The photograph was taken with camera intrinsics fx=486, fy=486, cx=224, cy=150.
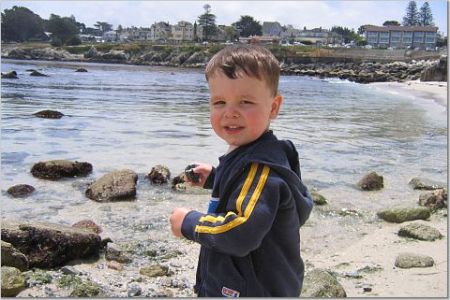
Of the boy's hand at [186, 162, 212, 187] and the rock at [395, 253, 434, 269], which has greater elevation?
the boy's hand at [186, 162, 212, 187]

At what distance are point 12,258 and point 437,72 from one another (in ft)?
179

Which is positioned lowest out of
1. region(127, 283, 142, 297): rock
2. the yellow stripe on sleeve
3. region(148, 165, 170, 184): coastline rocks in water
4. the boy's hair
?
region(127, 283, 142, 297): rock

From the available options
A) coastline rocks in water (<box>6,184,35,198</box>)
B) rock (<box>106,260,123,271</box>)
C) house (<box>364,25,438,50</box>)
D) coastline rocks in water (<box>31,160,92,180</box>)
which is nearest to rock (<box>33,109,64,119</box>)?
coastline rocks in water (<box>31,160,92,180</box>)

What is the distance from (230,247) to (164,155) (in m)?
8.79

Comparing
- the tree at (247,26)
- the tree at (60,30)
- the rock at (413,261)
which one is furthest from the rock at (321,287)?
the tree at (60,30)

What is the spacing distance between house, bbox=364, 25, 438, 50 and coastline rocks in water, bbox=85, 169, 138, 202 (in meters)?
135

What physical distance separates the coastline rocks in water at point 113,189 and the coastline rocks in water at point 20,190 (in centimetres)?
91

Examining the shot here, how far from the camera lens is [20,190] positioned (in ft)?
24.5

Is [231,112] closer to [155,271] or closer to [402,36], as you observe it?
[155,271]

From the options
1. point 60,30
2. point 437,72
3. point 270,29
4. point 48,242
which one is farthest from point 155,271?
point 270,29

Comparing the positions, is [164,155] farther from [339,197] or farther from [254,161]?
[254,161]

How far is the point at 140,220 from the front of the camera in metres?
6.42

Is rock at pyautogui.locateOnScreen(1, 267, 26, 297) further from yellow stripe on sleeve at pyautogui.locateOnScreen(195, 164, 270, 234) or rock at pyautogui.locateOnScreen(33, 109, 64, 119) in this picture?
rock at pyautogui.locateOnScreen(33, 109, 64, 119)

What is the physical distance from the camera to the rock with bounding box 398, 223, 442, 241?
5637mm
